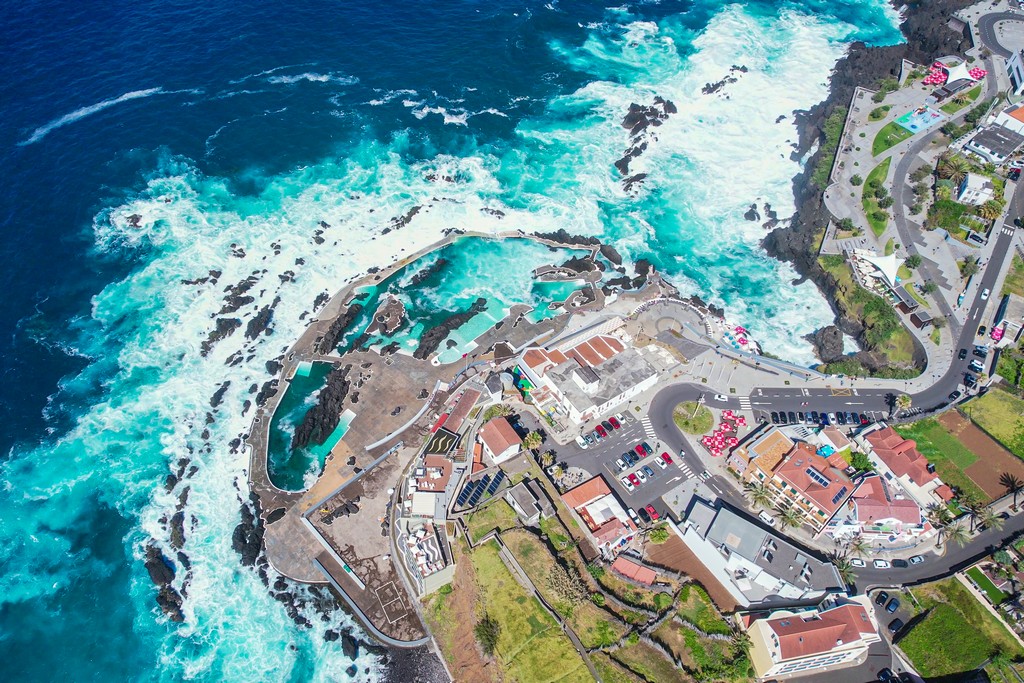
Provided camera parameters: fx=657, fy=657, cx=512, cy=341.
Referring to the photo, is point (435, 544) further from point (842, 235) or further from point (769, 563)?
point (842, 235)

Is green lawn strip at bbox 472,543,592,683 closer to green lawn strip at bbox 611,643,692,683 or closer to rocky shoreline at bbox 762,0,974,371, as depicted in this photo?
green lawn strip at bbox 611,643,692,683

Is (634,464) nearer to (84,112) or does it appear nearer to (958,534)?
(958,534)

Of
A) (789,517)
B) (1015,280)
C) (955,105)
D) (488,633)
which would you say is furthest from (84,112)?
(955,105)

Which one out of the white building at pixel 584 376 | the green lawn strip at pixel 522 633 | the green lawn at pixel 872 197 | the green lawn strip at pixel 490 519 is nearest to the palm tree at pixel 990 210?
the green lawn at pixel 872 197

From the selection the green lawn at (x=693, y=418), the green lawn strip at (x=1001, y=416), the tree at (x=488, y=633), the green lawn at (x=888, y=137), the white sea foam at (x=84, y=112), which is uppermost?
the white sea foam at (x=84, y=112)

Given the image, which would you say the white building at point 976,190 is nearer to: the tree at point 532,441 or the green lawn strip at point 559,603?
the tree at point 532,441
